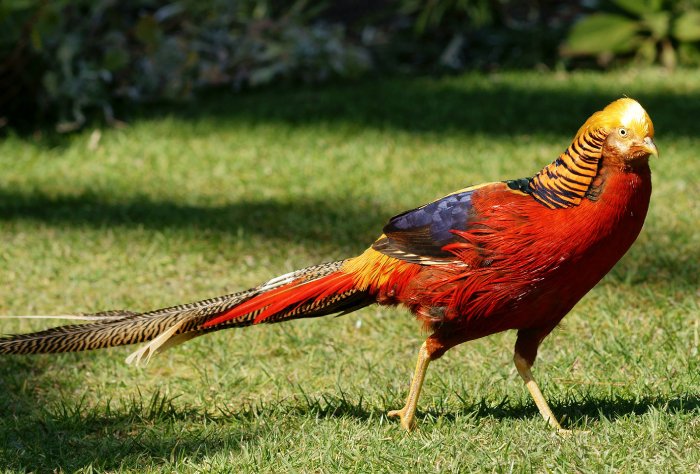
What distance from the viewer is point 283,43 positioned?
897 centimetres

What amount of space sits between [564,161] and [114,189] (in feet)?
12.9

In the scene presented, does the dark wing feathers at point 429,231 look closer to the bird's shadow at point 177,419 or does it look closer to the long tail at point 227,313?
the long tail at point 227,313

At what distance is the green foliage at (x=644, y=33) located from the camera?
28.2ft

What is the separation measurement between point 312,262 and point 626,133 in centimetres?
245

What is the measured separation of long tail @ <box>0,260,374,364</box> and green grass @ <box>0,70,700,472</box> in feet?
1.09

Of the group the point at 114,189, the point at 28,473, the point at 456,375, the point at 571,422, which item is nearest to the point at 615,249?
the point at 571,422

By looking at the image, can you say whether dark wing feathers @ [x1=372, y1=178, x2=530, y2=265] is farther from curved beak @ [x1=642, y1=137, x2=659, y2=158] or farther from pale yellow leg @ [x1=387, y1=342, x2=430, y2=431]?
curved beak @ [x1=642, y1=137, x2=659, y2=158]

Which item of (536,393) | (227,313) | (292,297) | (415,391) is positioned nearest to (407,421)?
(415,391)

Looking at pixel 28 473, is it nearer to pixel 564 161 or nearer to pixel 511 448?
pixel 511 448

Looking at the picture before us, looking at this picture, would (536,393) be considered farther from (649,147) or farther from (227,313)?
(227,313)

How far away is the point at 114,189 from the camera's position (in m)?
6.54

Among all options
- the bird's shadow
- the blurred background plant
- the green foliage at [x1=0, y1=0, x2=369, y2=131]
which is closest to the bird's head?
the bird's shadow

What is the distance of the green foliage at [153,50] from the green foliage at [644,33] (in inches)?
69.8

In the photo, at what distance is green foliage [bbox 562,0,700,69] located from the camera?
859cm
